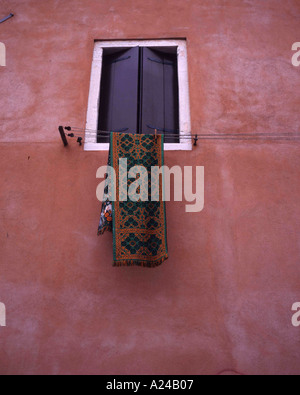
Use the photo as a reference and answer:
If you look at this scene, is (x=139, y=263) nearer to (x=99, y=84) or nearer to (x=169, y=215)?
(x=169, y=215)

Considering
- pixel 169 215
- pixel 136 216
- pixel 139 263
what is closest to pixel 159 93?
pixel 169 215

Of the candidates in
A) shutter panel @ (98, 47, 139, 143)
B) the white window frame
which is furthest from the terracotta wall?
shutter panel @ (98, 47, 139, 143)

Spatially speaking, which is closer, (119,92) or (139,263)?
(139,263)

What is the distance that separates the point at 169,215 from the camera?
329 cm

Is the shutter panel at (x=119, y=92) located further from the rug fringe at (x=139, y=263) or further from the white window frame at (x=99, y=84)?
the rug fringe at (x=139, y=263)

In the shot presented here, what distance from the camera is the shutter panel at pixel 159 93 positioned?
3.73 m

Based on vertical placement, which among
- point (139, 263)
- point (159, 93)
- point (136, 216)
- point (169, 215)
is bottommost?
point (139, 263)

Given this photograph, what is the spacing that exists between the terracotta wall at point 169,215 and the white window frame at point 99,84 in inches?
3.4

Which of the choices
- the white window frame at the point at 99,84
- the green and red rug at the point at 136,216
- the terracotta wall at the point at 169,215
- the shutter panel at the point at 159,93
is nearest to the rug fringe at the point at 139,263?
the green and red rug at the point at 136,216

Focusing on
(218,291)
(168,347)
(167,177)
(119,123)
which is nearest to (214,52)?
(119,123)

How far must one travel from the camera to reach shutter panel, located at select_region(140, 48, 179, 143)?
373 centimetres

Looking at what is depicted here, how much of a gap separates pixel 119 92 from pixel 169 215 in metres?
1.70

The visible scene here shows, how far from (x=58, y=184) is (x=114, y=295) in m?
1.29

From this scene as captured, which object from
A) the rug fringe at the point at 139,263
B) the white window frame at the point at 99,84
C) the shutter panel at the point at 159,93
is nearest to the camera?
the rug fringe at the point at 139,263
